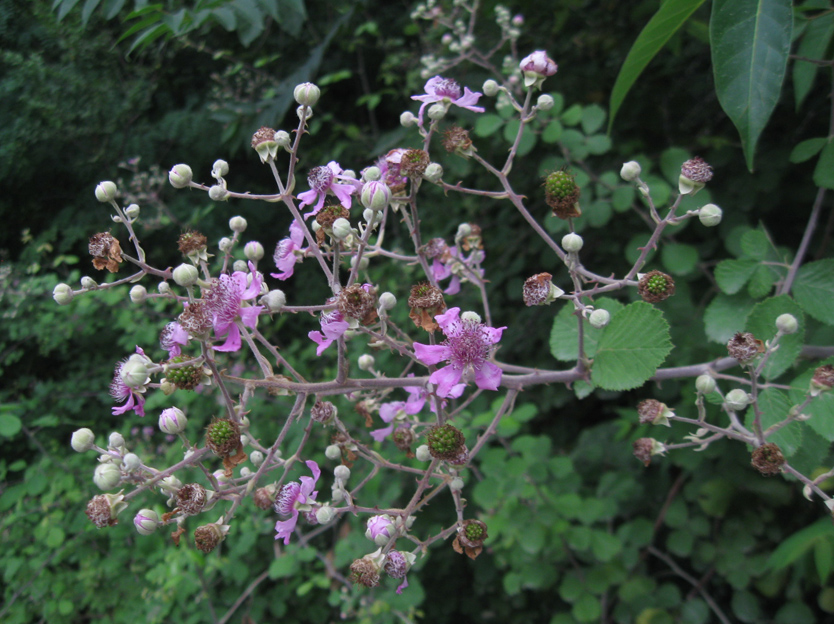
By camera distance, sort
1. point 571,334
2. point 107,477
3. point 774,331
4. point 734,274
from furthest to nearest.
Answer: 1. point 734,274
2. point 571,334
3. point 774,331
4. point 107,477

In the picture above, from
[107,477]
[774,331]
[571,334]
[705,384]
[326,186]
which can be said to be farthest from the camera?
[571,334]

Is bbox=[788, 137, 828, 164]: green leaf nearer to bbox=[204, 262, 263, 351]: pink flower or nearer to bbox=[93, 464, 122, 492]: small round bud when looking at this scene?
bbox=[204, 262, 263, 351]: pink flower

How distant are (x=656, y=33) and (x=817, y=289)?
95cm

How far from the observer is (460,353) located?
1.16 m

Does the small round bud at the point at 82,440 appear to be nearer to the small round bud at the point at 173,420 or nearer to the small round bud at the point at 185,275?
the small round bud at the point at 173,420

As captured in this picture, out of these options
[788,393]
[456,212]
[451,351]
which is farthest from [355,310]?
[456,212]

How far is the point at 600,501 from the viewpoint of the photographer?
2.53m

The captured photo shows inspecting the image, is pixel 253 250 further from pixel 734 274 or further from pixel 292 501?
pixel 734 274

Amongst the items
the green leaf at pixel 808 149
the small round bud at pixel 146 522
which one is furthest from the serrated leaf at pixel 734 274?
the small round bud at pixel 146 522

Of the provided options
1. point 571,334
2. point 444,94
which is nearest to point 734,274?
point 571,334

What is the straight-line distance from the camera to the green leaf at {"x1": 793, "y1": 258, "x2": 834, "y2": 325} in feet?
5.34

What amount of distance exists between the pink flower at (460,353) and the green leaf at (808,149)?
4.74 feet

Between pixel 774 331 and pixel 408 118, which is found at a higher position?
pixel 408 118

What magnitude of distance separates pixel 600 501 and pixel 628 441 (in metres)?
0.57
